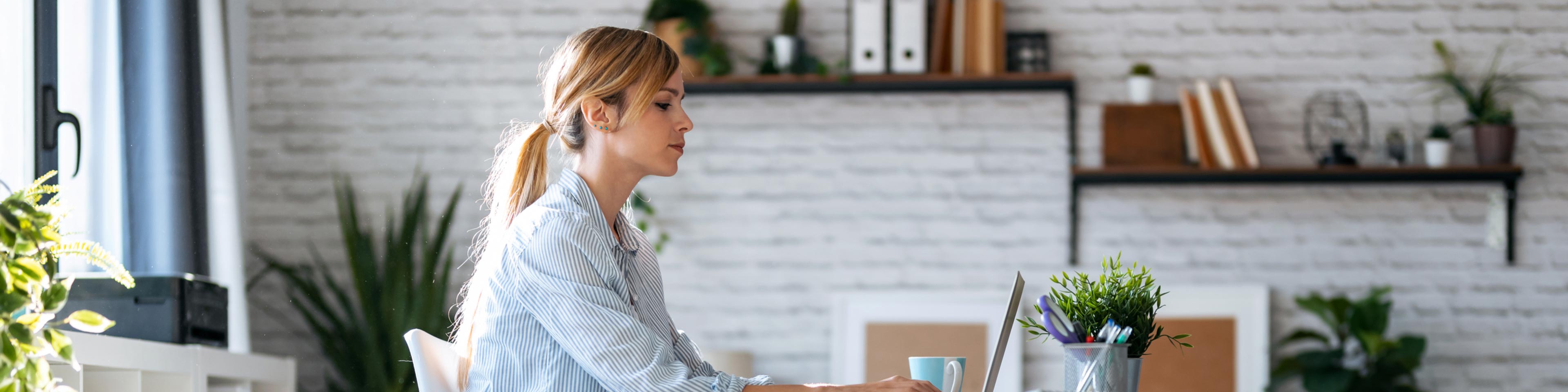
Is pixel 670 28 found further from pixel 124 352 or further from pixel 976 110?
pixel 124 352

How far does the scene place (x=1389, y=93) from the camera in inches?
155

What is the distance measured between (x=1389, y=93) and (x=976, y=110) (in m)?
1.24

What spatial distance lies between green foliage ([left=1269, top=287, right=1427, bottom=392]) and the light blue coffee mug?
2.50m

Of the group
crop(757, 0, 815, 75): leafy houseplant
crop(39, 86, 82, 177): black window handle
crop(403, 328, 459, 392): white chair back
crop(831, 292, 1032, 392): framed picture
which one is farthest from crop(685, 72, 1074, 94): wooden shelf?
crop(403, 328, 459, 392): white chair back

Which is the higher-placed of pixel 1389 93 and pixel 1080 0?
pixel 1080 0

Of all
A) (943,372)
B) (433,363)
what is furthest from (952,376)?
(433,363)

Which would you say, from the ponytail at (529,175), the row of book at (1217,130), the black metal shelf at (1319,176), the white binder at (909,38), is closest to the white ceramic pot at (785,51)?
the white binder at (909,38)

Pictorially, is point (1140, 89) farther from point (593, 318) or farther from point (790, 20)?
point (593, 318)

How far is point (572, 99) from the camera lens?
162 centimetres

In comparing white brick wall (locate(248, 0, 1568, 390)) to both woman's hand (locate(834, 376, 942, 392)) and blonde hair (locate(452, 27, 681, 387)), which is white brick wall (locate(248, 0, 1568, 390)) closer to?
blonde hair (locate(452, 27, 681, 387))

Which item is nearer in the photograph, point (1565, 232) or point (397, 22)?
point (1565, 232)

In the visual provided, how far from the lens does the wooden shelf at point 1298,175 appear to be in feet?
12.3

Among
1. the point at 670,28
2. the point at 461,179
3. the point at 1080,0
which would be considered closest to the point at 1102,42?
the point at 1080,0

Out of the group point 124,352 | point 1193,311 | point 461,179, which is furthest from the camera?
point 461,179
